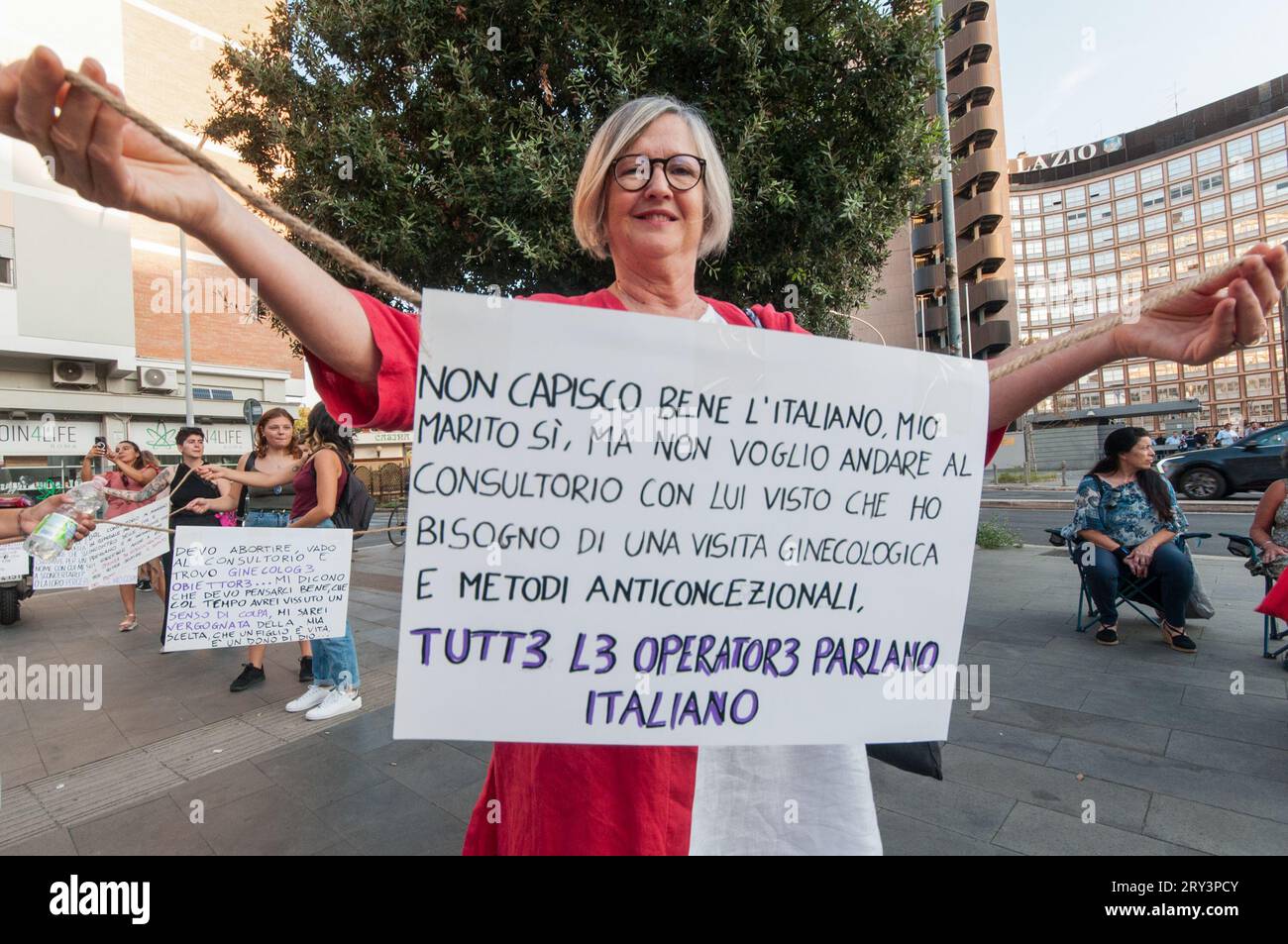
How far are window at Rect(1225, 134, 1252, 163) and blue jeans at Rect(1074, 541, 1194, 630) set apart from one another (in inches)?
3564

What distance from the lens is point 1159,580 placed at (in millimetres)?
4660

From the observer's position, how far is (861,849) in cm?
125

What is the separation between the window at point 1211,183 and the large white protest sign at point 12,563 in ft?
317

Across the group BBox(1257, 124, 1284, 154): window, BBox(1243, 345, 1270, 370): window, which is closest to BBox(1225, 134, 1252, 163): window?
BBox(1257, 124, 1284, 154): window

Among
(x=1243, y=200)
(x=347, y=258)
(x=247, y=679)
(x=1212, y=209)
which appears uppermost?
(x=1212, y=209)

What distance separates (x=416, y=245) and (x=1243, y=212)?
309 feet

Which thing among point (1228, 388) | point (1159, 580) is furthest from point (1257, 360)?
point (1159, 580)

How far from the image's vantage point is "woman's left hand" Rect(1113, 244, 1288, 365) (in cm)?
101

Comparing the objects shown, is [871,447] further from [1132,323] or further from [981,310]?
[981,310]

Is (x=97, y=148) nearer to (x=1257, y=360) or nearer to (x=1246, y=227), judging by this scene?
(x=1246, y=227)

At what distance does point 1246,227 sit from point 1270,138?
8.61m

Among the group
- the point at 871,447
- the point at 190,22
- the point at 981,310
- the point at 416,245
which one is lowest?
the point at 871,447
